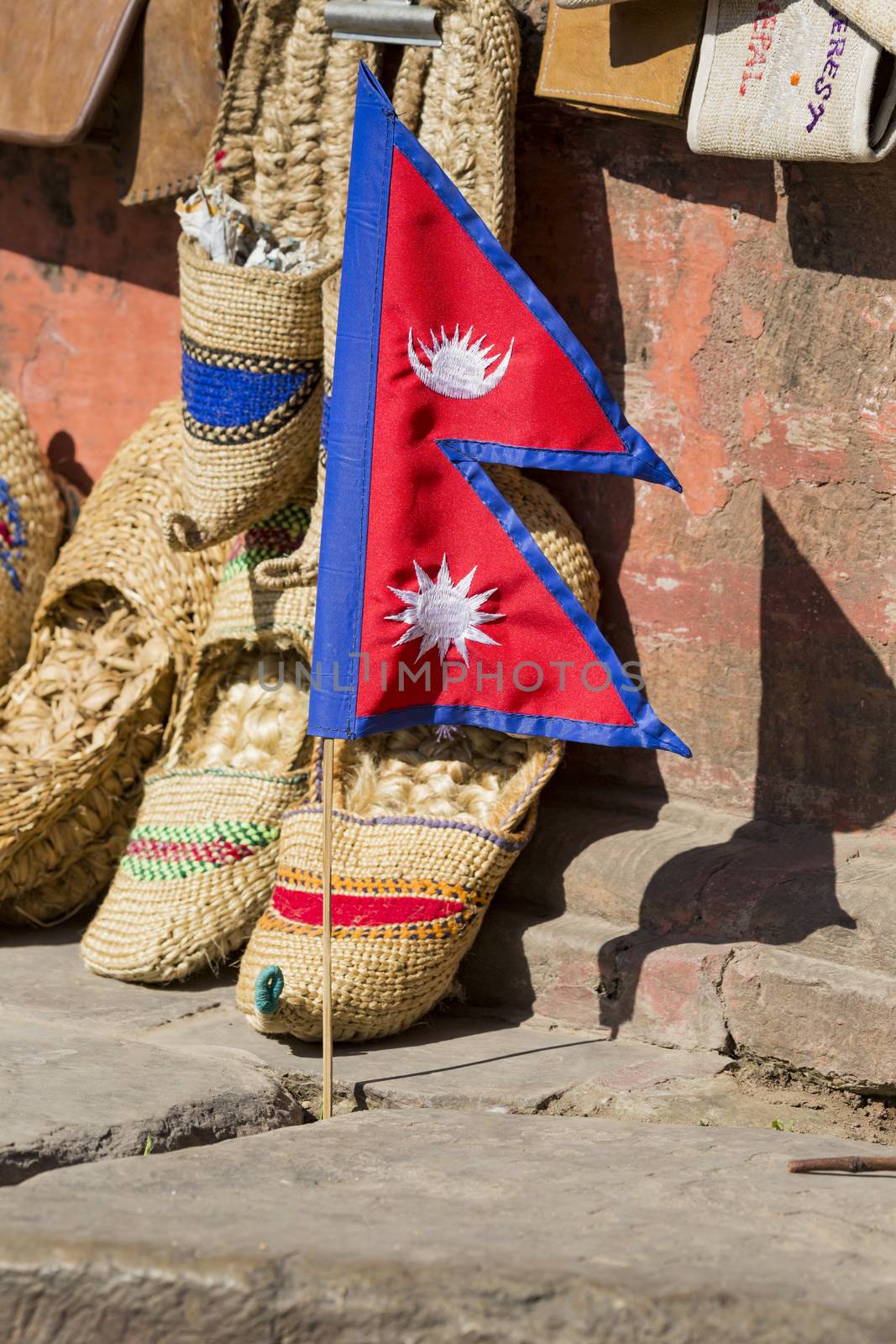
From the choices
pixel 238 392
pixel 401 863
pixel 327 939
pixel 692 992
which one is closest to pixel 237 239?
pixel 238 392

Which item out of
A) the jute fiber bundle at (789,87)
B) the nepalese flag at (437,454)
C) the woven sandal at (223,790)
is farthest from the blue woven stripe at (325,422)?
the jute fiber bundle at (789,87)

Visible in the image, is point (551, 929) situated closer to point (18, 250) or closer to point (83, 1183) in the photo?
point (83, 1183)

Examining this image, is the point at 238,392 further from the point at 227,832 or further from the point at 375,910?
the point at 375,910

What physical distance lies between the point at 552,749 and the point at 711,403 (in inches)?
29.7

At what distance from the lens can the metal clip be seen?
316cm

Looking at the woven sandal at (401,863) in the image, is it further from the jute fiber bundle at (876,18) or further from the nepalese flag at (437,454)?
the jute fiber bundle at (876,18)

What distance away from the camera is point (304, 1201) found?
83.0 inches

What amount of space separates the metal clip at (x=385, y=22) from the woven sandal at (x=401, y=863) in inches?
35.0

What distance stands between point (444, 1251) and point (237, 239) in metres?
2.11

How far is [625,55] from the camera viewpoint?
2.98 meters

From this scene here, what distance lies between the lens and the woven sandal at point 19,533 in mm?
3875

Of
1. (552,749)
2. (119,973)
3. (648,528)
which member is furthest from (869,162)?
(119,973)

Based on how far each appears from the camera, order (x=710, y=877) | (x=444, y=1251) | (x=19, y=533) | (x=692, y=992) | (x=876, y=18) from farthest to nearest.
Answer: (x=19, y=533) < (x=710, y=877) < (x=692, y=992) < (x=876, y=18) < (x=444, y=1251)

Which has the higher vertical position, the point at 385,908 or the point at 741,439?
the point at 741,439
